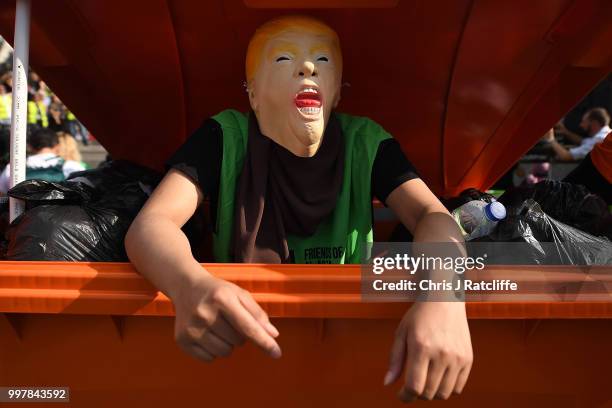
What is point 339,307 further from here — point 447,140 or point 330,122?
point 447,140

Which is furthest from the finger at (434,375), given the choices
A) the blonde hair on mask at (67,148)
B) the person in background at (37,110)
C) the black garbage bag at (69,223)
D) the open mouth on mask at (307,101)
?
the person in background at (37,110)

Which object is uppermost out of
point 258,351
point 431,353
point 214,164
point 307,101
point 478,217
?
point 307,101

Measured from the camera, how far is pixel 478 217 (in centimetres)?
220

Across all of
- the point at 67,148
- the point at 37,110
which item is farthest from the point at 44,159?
the point at 37,110

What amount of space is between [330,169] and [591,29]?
1118 millimetres

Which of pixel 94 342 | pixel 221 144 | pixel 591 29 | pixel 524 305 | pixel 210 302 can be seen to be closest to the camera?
pixel 210 302

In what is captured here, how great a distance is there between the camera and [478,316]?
158cm

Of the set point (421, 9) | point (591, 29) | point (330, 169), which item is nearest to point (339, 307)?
point (330, 169)

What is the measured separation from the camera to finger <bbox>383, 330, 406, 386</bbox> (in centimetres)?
148

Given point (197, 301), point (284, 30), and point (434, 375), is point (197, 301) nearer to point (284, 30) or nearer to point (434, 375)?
point (434, 375)

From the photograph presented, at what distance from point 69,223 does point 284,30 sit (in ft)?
2.93

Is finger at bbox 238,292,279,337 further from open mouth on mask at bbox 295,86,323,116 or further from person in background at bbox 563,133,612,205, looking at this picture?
person in background at bbox 563,133,612,205

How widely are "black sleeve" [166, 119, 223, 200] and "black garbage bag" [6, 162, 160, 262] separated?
0.28 m

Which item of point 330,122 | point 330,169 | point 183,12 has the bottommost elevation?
point 330,169
